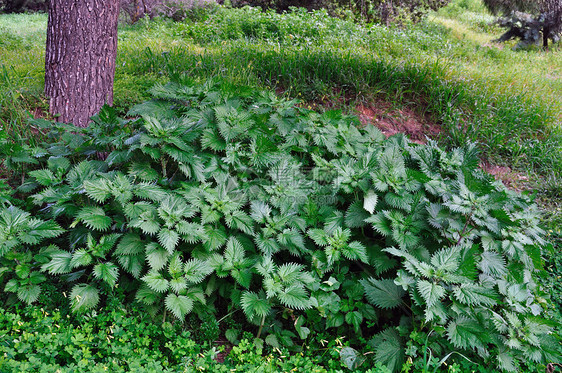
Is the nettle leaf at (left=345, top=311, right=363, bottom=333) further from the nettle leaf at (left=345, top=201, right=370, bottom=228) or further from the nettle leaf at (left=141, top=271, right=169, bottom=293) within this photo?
the nettle leaf at (left=141, top=271, right=169, bottom=293)

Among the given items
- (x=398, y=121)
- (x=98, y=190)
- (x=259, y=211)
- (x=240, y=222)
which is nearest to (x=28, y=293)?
(x=98, y=190)

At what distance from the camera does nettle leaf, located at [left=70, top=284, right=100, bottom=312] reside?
2.18 meters

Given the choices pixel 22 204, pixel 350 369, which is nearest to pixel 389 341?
pixel 350 369

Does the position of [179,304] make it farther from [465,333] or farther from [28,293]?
[465,333]

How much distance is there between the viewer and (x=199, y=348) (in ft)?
7.32

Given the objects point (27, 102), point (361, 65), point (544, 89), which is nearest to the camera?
point (27, 102)

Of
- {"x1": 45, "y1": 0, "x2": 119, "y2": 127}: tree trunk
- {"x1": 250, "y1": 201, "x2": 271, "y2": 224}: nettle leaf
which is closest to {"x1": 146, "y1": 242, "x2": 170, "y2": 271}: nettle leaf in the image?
{"x1": 250, "y1": 201, "x2": 271, "y2": 224}: nettle leaf

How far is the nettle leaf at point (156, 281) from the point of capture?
2129 mm

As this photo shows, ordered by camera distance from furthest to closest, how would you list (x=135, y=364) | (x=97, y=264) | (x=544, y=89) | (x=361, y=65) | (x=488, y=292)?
(x=544, y=89), (x=361, y=65), (x=97, y=264), (x=488, y=292), (x=135, y=364)

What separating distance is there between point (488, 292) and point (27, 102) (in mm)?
4082

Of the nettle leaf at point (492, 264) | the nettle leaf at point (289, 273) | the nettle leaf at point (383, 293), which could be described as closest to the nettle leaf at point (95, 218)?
the nettle leaf at point (289, 273)

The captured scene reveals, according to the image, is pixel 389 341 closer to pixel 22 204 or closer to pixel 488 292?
pixel 488 292

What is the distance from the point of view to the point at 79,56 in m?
3.56

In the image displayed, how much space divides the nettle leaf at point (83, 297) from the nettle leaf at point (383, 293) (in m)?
1.52
